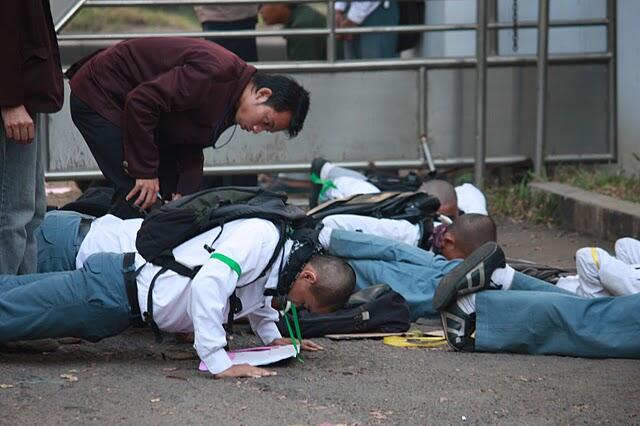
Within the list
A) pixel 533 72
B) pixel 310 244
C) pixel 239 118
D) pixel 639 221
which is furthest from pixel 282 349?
pixel 533 72

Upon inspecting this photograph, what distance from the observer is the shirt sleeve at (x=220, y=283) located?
13.3 ft

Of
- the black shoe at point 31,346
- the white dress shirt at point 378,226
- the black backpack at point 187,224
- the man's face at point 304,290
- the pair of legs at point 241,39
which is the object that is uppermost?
the pair of legs at point 241,39

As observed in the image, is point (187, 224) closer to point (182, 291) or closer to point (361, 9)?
point (182, 291)

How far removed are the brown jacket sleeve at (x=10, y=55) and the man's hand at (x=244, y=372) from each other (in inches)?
46.9

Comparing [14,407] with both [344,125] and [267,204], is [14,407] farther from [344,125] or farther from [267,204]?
[344,125]

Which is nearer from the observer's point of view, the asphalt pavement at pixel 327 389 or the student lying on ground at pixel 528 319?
the asphalt pavement at pixel 327 389

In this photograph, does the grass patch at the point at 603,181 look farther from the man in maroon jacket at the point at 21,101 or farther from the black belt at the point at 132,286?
the man in maroon jacket at the point at 21,101

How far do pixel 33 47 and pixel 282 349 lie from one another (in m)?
1.40

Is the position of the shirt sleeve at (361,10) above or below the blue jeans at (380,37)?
above

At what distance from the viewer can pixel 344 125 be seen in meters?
8.21

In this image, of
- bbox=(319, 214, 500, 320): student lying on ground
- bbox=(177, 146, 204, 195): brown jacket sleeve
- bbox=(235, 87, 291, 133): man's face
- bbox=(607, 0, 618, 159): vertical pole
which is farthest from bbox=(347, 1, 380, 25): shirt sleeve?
bbox=(235, 87, 291, 133): man's face

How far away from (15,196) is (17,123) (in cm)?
29

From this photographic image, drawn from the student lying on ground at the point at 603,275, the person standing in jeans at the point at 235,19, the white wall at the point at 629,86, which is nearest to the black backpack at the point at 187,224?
the student lying on ground at the point at 603,275

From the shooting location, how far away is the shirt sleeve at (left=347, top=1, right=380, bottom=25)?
905cm
